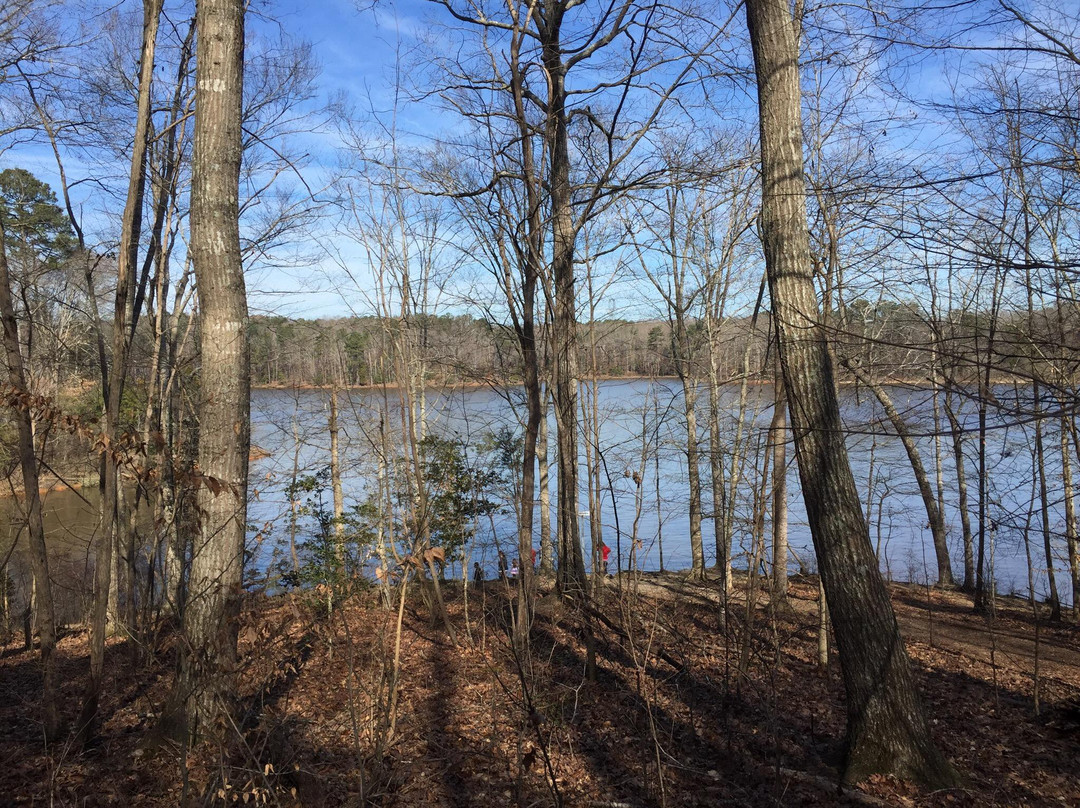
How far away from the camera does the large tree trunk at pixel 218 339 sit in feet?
14.2

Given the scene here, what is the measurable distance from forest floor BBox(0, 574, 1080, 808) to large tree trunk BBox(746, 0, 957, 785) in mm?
297

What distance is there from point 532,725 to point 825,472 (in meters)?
2.55

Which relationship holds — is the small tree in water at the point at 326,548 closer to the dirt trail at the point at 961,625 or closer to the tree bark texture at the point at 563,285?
the tree bark texture at the point at 563,285

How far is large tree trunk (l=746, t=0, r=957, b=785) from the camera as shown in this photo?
4242 millimetres

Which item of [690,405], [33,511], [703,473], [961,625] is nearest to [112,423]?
[33,511]

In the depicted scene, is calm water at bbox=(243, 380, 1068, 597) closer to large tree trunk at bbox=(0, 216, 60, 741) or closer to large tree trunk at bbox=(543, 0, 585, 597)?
large tree trunk at bbox=(543, 0, 585, 597)

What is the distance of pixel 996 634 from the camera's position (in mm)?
9586

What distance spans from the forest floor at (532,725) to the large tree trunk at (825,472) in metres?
0.30

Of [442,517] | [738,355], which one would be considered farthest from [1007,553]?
[442,517]

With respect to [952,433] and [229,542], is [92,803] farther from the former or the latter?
[952,433]

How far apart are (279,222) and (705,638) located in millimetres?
9415

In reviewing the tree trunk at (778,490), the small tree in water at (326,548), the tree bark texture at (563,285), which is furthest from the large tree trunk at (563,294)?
the small tree in water at (326,548)

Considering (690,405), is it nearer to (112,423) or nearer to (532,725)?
(532,725)

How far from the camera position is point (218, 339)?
448 cm
